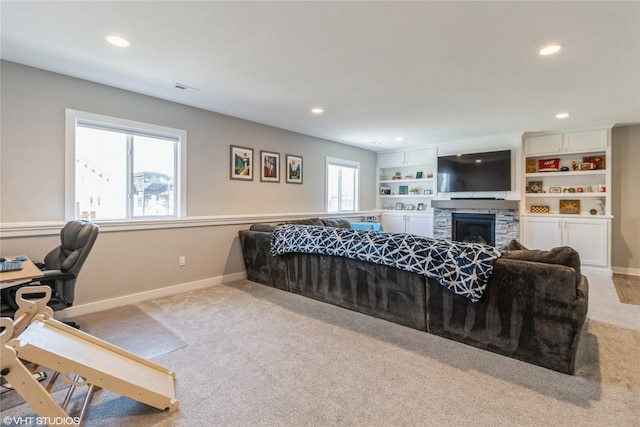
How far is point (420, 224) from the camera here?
22.1 feet

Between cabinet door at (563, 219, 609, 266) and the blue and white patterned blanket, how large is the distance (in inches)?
147

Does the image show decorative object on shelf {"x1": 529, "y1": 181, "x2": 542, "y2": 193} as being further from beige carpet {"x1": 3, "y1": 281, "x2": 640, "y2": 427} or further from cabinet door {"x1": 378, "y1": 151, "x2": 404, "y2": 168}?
beige carpet {"x1": 3, "y1": 281, "x2": 640, "y2": 427}

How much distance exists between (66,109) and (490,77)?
414 centimetres

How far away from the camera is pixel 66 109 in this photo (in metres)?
3.05

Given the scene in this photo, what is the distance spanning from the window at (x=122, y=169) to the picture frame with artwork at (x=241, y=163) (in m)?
0.72

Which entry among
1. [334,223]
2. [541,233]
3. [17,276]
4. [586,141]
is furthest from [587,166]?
[17,276]

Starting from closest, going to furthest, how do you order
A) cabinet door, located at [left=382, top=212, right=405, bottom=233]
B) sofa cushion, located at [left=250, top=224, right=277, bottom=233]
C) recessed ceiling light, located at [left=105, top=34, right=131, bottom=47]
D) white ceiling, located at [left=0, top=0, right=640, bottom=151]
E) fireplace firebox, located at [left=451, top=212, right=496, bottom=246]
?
1. white ceiling, located at [left=0, top=0, right=640, bottom=151]
2. recessed ceiling light, located at [left=105, top=34, right=131, bottom=47]
3. sofa cushion, located at [left=250, top=224, right=277, bottom=233]
4. fireplace firebox, located at [left=451, top=212, right=496, bottom=246]
5. cabinet door, located at [left=382, top=212, right=405, bottom=233]

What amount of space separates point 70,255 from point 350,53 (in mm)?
2728

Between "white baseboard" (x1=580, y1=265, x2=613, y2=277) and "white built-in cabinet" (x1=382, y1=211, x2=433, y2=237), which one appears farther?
"white built-in cabinet" (x1=382, y1=211, x2=433, y2=237)

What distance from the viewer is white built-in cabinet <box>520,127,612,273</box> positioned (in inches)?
191

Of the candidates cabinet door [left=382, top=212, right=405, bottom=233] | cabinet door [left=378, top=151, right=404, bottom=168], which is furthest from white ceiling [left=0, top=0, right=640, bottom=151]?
cabinet door [left=382, top=212, right=405, bottom=233]

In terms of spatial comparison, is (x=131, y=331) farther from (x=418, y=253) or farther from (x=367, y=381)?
(x=418, y=253)

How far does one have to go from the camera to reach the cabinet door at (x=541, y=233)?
17.0ft

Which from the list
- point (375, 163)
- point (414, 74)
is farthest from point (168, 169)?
point (375, 163)
